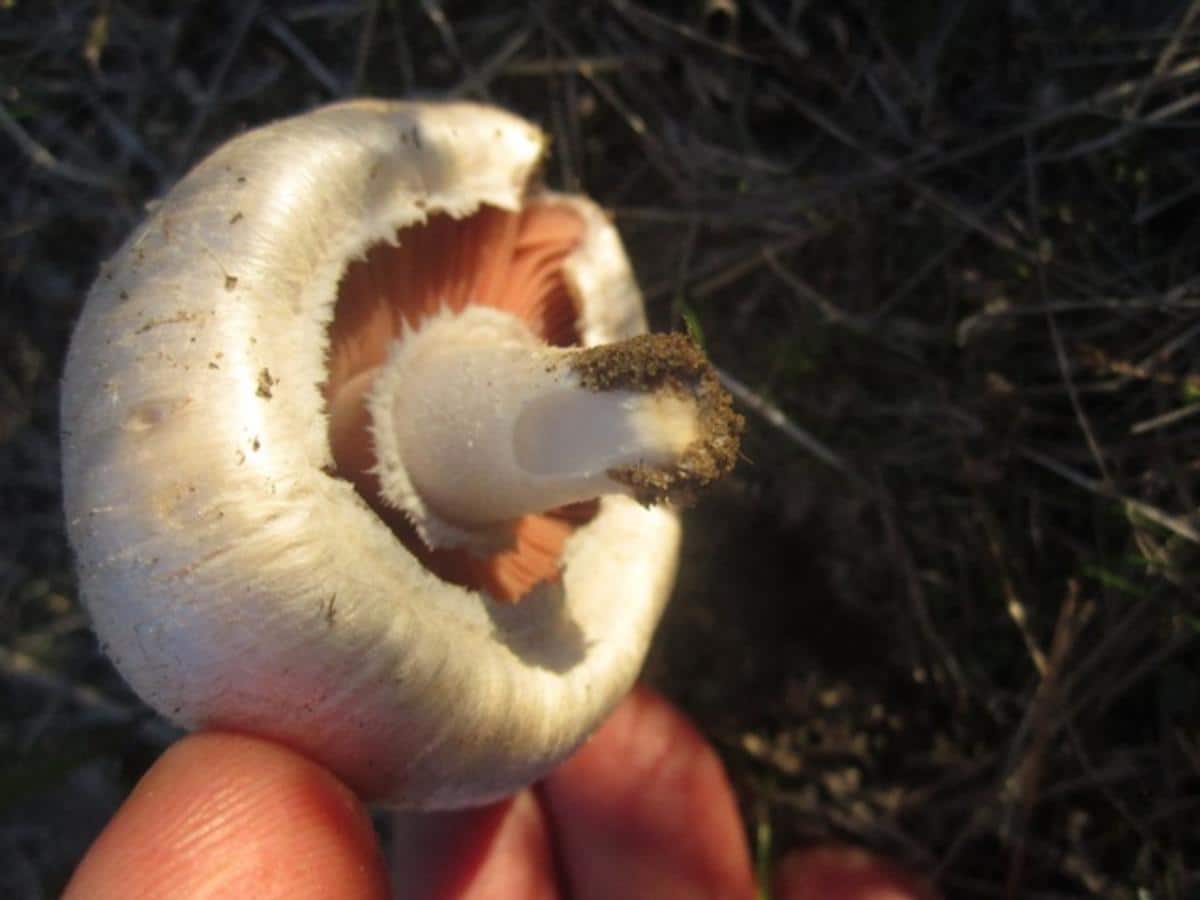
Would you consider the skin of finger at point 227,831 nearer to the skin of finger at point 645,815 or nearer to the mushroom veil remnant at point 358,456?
the mushroom veil remnant at point 358,456

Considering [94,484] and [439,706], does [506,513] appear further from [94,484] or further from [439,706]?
[94,484]

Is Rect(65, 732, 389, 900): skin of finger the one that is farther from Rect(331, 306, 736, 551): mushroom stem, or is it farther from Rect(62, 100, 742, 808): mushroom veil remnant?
Rect(331, 306, 736, 551): mushroom stem

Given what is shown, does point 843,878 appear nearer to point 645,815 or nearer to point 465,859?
point 645,815

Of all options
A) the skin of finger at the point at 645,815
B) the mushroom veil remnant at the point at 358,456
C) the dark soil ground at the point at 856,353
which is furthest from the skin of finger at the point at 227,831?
Result: the skin of finger at the point at 645,815

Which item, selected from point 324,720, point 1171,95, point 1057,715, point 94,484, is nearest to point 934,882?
point 1057,715

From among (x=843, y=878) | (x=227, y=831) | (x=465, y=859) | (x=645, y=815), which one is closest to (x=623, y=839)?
(x=645, y=815)

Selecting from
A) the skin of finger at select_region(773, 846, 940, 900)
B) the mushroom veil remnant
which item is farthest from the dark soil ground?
the mushroom veil remnant

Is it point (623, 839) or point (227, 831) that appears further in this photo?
point (623, 839)
